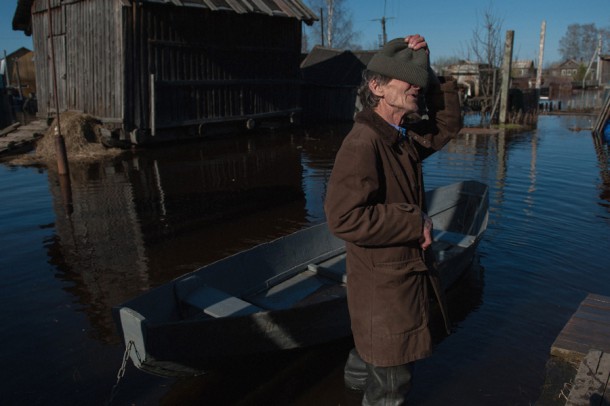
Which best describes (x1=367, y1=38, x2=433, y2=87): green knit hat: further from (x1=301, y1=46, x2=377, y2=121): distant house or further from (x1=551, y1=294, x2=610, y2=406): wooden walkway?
(x1=301, y1=46, x2=377, y2=121): distant house

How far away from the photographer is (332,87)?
26938 mm

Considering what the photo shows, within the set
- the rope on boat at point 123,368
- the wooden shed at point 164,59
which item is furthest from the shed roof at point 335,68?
the rope on boat at point 123,368

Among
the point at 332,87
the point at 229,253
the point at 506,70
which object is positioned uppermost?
the point at 506,70

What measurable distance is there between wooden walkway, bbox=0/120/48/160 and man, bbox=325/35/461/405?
16.2 metres

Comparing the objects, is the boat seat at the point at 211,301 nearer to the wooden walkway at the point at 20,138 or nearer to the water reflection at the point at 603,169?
the water reflection at the point at 603,169

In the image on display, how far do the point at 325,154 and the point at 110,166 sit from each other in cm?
679

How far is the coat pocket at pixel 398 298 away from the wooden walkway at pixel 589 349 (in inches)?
67.7

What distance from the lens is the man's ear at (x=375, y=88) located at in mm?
A: 2762

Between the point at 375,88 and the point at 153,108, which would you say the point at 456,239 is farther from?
the point at 153,108

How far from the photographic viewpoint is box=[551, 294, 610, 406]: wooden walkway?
11.5ft

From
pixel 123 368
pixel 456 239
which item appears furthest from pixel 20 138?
pixel 123 368

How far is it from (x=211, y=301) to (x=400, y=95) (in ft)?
8.43

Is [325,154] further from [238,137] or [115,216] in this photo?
[115,216]

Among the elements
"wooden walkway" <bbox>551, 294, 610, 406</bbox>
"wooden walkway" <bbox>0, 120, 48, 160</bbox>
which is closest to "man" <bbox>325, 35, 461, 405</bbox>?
"wooden walkway" <bbox>551, 294, 610, 406</bbox>
